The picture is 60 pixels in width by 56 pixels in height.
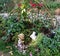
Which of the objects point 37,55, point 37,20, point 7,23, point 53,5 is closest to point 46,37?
point 37,55

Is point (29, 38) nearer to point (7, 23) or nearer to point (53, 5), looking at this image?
point (7, 23)

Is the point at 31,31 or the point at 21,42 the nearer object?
the point at 21,42

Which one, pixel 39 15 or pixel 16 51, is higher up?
pixel 39 15

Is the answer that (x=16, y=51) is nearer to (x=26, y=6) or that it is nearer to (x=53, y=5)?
(x=26, y=6)

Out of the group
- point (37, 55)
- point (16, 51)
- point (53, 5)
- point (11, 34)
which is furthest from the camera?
point (53, 5)

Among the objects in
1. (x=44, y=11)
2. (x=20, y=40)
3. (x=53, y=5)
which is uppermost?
(x=44, y=11)

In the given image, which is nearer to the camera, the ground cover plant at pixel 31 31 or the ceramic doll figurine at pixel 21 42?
the ground cover plant at pixel 31 31

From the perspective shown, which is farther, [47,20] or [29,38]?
[47,20]

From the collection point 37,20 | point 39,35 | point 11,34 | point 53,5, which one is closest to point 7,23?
point 11,34

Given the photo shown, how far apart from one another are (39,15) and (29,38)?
0.81 m

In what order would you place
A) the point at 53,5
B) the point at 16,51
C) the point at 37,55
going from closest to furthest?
the point at 37,55 → the point at 16,51 → the point at 53,5

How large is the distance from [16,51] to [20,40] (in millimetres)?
295

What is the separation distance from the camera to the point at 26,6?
18.6 ft

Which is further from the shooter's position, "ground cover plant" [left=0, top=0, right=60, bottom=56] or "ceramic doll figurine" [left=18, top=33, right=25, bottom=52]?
"ceramic doll figurine" [left=18, top=33, right=25, bottom=52]
